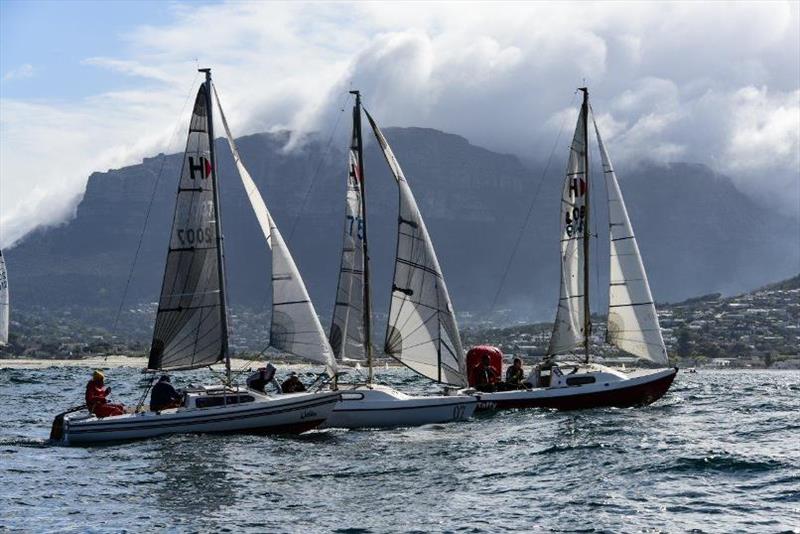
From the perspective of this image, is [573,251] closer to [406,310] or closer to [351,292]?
[406,310]

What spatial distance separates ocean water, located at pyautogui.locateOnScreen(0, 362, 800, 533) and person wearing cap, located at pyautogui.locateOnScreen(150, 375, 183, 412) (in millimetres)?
1901

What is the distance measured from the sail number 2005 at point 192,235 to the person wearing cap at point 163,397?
4.87m

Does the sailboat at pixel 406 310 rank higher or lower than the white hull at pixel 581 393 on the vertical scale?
higher

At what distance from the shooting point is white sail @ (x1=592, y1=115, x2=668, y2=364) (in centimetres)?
5784

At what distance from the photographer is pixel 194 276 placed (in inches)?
1726

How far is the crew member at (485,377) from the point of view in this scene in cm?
5453

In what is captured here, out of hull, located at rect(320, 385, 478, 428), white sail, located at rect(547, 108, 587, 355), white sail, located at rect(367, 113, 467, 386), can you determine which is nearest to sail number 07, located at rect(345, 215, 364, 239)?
white sail, located at rect(367, 113, 467, 386)

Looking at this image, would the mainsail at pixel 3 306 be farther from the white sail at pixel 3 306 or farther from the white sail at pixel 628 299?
the white sail at pixel 628 299

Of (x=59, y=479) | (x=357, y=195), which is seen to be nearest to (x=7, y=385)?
(x=357, y=195)

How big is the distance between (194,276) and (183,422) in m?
5.41

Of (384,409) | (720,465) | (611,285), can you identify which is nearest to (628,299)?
(611,285)

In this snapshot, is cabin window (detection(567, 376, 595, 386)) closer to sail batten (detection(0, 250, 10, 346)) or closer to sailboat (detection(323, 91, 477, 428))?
sailboat (detection(323, 91, 477, 428))

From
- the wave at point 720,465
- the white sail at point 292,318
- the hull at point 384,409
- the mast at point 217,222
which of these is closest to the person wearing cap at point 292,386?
the hull at point 384,409

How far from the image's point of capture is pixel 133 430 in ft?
136
